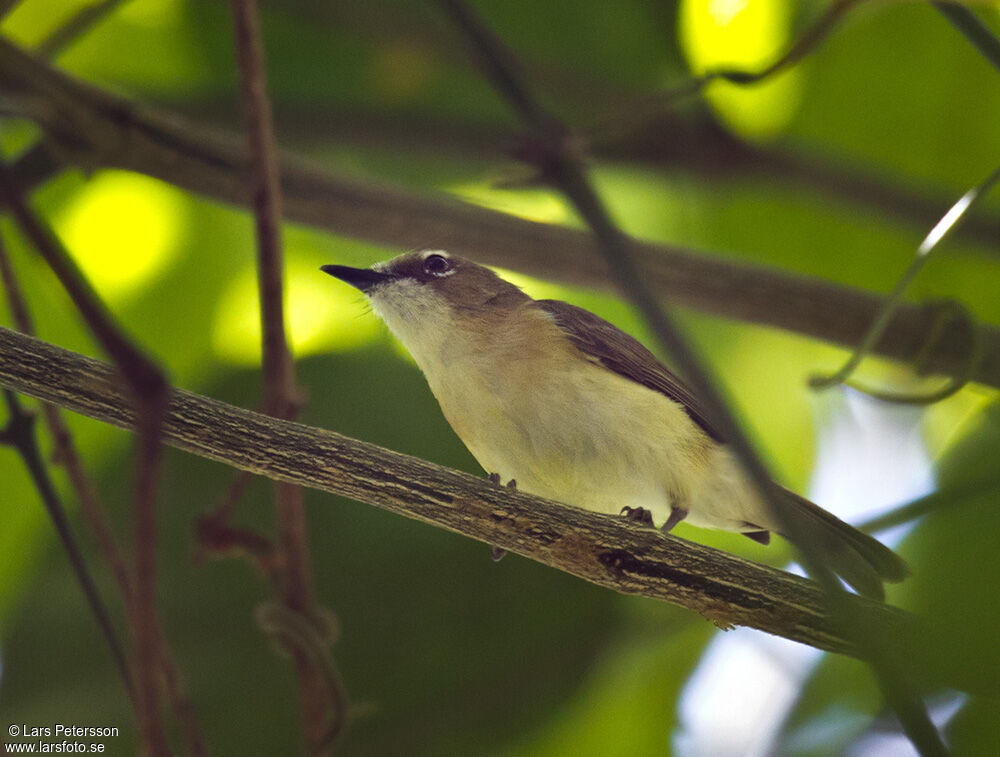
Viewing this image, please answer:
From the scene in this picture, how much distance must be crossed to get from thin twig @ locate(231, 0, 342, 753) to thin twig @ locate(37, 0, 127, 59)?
1.82 feet

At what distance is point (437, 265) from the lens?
2.82 meters

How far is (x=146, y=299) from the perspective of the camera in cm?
306

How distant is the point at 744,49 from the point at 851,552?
6.35 ft

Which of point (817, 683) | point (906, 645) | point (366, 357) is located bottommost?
point (906, 645)

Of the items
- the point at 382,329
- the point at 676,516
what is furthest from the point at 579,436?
the point at 382,329

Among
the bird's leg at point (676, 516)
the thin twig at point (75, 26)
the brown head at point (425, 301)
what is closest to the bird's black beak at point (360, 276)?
the brown head at point (425, 301)

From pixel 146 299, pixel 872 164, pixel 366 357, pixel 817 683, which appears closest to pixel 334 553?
pixel 366 357

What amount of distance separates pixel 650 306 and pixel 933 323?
160 cm

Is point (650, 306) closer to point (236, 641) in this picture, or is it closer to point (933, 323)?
point (933, 323)

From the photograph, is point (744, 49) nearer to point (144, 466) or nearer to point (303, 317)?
point (303, 317)

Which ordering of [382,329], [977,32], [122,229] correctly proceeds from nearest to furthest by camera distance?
[977,32]
[382,329]
[122,229]

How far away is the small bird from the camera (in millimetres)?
2326

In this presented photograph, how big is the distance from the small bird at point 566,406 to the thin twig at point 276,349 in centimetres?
51

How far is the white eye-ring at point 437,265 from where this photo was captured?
2.78 metres
